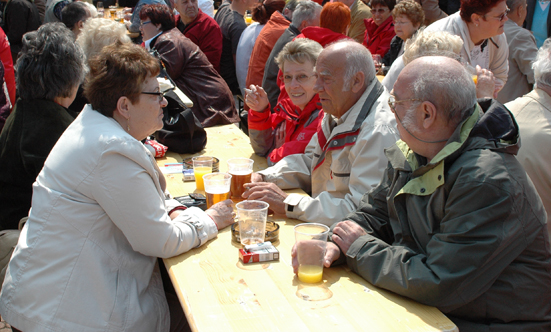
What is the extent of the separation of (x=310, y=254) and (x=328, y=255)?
0.16 m

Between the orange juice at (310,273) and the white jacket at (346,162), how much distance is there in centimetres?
60

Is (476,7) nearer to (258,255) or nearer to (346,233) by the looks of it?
(346,233)

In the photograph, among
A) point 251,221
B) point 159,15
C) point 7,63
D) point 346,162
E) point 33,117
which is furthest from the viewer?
point 7,63

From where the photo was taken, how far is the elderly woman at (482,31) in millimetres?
4234

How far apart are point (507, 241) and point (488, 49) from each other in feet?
10.8

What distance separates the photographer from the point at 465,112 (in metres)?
1.97

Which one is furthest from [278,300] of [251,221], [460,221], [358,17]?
[358,17]

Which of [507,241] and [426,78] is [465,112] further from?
[507,241]

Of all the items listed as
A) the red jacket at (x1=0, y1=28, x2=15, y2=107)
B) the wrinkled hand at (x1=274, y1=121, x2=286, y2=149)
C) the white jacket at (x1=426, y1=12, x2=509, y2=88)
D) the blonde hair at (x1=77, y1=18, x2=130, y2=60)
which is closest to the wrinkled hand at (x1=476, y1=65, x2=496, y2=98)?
the white jacket at (x1=426, y1=12, x2=509, y2=88)

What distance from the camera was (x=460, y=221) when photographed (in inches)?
70.7

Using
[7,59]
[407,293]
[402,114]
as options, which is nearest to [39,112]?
[402,114]

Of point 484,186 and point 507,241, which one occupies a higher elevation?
point 484,186

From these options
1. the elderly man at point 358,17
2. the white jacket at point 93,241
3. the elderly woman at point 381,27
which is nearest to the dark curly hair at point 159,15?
the elderly woman at point 381,27

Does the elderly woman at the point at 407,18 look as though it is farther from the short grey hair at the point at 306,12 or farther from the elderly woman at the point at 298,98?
the elderly woman at the point at 298,98
